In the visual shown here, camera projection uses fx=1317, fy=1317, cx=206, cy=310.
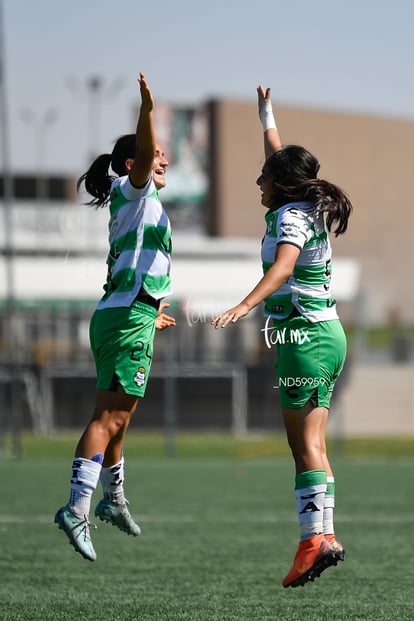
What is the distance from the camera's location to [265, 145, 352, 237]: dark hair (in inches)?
241

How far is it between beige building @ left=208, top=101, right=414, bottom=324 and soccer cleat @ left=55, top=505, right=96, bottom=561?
7406 cm

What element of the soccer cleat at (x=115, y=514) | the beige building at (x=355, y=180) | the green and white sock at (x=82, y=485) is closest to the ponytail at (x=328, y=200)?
the green and white sock at (x=82, y=485)

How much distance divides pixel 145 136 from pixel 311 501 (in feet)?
6.03

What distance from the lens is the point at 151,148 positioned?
19.7 feet

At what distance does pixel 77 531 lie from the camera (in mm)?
5953

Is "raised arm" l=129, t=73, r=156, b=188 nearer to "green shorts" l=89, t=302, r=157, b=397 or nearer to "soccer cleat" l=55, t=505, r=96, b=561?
"green shorts" l=89, t=302, r=157, b=397

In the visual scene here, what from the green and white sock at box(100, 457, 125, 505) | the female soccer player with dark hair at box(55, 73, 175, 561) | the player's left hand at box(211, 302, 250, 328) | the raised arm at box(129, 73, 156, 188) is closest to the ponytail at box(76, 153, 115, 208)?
the female soccer player with dark hair at box(55, 73, 175, 561)

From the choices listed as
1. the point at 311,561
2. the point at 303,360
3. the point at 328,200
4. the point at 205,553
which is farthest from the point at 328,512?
the point at 205,553

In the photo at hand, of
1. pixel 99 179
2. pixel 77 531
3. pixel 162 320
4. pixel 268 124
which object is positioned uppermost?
pixel 268 124

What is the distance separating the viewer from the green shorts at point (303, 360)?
6.07 metres

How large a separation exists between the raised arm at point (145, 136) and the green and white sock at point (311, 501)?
159 centimetres

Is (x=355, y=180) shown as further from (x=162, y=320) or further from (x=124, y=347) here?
(x=124, y=347)

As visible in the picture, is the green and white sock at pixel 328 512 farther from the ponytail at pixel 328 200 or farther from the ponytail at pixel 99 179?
the ponytail at pixel 99 179

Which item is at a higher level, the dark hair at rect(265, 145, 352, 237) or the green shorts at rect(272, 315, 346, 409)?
the dark hair at rect(265, 145, 352, 237)
